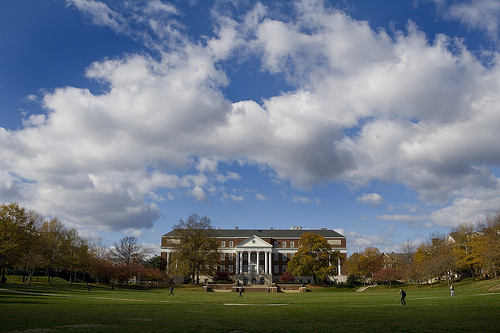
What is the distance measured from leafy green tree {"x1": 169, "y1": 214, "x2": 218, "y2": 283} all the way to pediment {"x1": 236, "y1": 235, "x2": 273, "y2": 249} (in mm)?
19449

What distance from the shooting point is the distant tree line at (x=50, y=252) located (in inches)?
2205

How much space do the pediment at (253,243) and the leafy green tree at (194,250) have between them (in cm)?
1945

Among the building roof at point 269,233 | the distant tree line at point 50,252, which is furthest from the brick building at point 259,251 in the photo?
the distant tree line at point 50,252

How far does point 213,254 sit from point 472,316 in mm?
67343

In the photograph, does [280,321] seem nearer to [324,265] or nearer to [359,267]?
[324,265]

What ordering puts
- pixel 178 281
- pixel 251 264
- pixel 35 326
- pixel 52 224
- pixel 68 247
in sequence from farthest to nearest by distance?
pixel 251 264
pixel 178 281
pixel 52 224
pixel 68 247
pixel 35 326

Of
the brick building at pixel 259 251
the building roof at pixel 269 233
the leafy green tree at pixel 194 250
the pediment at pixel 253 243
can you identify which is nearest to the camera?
the leafy green tree at pixel 194 250

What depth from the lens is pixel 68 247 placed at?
238 ft

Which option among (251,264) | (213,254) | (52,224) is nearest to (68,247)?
(52,224)

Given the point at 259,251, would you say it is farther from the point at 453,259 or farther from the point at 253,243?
the point at 453,259

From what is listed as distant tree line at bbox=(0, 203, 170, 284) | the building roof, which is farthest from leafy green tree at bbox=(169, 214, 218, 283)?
the building roof

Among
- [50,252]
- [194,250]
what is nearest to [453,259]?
[194,250]

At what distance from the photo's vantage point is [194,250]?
82.7 meters

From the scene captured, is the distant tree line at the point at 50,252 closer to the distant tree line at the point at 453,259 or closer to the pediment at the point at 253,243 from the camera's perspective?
the pediment at the point at 253,243
